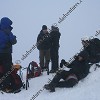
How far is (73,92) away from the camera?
9195 millimetres

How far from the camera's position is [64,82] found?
32.4ft

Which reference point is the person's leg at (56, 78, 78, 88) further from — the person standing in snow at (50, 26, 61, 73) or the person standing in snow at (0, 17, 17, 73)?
the person standing in snow at (50, 26, 61, 73)

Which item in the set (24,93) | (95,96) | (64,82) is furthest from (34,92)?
(95,96)

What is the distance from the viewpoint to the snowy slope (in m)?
8.73

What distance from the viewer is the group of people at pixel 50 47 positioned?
12164mm

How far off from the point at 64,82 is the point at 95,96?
1641mm

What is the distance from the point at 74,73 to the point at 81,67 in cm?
30

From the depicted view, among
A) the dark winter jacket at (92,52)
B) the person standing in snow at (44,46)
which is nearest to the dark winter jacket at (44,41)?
the person standing in snow at (44,46)

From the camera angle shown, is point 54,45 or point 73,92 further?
point 54,45

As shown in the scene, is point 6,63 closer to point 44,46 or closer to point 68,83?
point 68,83

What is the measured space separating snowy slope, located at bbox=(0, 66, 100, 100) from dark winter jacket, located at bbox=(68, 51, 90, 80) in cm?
20

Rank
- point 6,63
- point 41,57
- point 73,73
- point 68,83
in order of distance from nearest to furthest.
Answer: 1. point 68,83
2. point 73,73
3. point 6,63
4. point 41,57

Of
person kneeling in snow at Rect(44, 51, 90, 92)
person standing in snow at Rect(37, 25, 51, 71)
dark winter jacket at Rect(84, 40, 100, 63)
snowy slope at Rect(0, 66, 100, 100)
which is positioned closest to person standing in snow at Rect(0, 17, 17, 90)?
snowy slope at Rect(0, 66, 100, 100)

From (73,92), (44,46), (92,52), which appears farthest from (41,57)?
(73,92)
